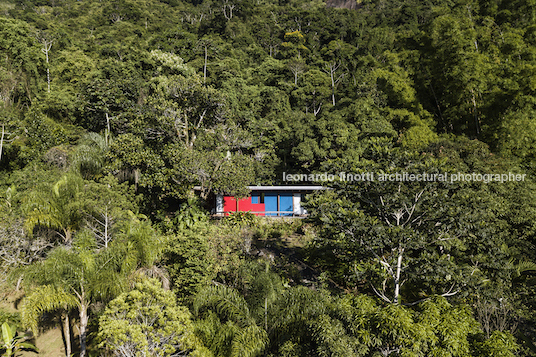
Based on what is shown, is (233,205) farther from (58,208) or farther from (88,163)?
(58,208)

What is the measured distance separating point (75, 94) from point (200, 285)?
25813 millimetres

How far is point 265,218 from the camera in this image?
1758 centimetres

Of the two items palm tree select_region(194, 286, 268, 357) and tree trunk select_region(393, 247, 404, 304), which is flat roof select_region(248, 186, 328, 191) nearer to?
tree trunk select_region(393, 247, 404, 304)

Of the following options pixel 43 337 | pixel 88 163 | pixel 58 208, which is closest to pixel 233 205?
pixel 88 163

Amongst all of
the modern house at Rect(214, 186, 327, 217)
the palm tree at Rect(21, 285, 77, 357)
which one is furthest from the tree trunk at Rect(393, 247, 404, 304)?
the modern house at Rect(214, 186, 327, 217)

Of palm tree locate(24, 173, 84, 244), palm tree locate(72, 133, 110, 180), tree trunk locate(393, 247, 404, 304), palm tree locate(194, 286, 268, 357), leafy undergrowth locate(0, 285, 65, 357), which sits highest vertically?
palm tree locate(72, 133, 110, 180)

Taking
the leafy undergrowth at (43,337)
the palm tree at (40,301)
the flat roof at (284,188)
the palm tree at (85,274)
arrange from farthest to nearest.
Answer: the flat roof at (284,188) → the leafy undergrowth at (43,337) → the palm tree at (85,274) → the palm tree at (40,301)

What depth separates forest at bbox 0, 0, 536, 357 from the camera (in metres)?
6.89

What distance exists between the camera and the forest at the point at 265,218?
22.6ft

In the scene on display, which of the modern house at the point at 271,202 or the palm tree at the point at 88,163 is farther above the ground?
the palm tree at the point at 88,163

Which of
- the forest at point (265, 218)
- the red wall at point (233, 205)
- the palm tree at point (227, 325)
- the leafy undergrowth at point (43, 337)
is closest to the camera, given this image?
the palm tree at point (227, 325)

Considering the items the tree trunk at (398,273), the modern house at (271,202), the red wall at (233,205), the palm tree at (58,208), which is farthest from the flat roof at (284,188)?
the tree trunk at (398,273)

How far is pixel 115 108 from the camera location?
25.9 m

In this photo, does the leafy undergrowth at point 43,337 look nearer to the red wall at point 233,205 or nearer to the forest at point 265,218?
the forest at point 265,218
